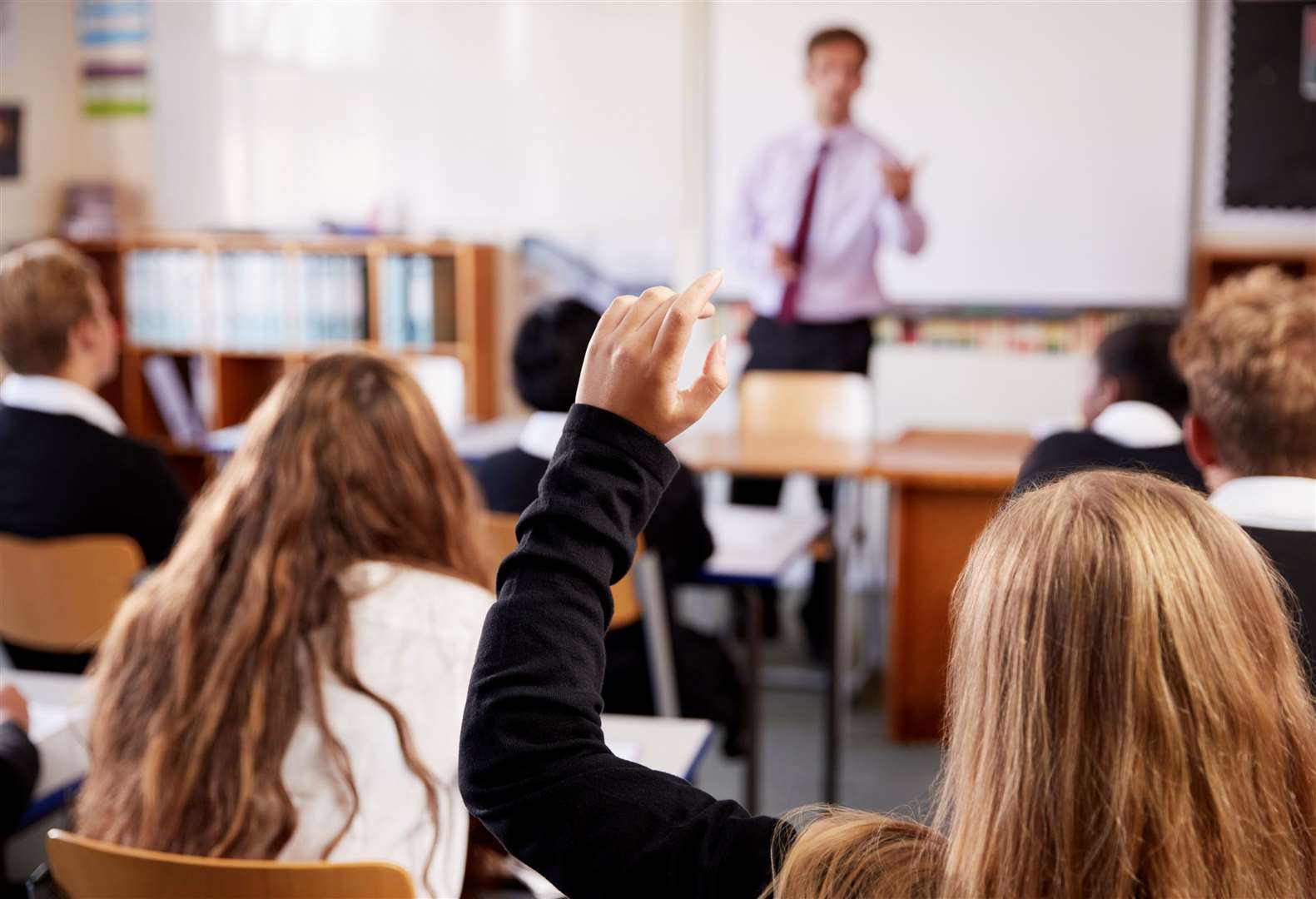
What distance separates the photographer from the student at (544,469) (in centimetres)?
256

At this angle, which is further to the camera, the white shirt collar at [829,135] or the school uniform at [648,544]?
the white shirt collar at [829,135]

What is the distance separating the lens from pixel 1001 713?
653 millimetres

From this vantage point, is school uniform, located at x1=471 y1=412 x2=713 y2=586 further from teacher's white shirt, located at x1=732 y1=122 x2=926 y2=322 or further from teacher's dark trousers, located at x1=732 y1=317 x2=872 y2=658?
teacher's white shirt, located at x1=732 y1=122 x2=926 y2=322

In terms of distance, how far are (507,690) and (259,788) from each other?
689mm

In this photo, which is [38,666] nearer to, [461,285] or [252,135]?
[461,285]

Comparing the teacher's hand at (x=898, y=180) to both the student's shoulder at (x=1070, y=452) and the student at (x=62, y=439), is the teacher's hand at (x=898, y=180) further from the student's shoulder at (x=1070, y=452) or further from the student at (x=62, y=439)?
the student at (x=62, y=439)

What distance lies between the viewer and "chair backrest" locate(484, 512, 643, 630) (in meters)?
2.38

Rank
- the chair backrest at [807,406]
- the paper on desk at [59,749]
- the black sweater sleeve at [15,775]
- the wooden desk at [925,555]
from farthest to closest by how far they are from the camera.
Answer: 1. the chair backrest at [807,406]
2. the wooden desk at [925,555]
3. the paper on desk at [59,749]
4. the black sweater sleeve at [15,775]

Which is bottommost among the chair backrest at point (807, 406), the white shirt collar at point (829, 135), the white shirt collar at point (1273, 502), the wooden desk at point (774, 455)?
the wooden desk at point (774, 455)

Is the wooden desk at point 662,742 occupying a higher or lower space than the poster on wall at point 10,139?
lower

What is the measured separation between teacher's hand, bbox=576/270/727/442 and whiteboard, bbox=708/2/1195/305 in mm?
4578

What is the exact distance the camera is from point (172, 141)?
19.3ft

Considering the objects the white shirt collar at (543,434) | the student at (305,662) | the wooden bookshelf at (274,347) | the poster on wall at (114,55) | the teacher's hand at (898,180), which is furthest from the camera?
the poster on wall at (114,55)

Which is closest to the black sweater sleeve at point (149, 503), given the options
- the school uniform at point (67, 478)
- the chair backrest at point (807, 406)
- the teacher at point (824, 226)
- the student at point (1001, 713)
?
the school uniform at point (67, 478)
